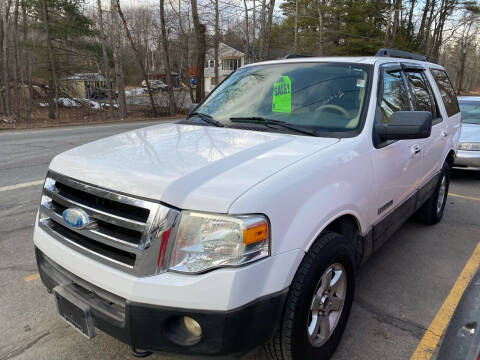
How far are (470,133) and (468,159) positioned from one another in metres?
0.62

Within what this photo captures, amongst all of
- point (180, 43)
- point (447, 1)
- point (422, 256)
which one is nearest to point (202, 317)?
point (422, 256)

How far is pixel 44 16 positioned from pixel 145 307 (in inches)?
891

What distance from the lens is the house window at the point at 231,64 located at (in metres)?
62.0

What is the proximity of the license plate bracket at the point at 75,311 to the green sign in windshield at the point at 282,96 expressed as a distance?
6.39 feet

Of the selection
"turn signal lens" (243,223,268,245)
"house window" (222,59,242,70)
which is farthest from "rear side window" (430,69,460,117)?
"house window" (222,59,242,70)

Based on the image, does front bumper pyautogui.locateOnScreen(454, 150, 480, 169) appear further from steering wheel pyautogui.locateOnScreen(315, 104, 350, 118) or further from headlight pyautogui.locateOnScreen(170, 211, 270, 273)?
headlight pyautogui.locateOnScreen(170, 211, 270, 273)

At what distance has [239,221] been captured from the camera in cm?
169

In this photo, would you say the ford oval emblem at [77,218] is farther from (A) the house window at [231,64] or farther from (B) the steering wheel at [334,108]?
(A) the house window at [231,64]

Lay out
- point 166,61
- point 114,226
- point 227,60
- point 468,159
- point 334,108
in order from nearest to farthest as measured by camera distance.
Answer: point 114,226 → point 334,108 → point 468,159 → point 166,61 → point 227,60

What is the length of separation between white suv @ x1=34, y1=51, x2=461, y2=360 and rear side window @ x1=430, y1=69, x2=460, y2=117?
2046mm

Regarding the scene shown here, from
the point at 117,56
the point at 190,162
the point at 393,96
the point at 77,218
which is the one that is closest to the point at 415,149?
the point at 393,96

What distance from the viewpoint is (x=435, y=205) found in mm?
4598

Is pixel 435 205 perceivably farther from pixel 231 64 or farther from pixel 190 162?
pixel 231 64

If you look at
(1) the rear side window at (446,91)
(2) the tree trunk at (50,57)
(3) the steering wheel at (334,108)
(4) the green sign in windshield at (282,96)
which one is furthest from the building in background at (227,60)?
(3) the steering wheel at (334,108)
